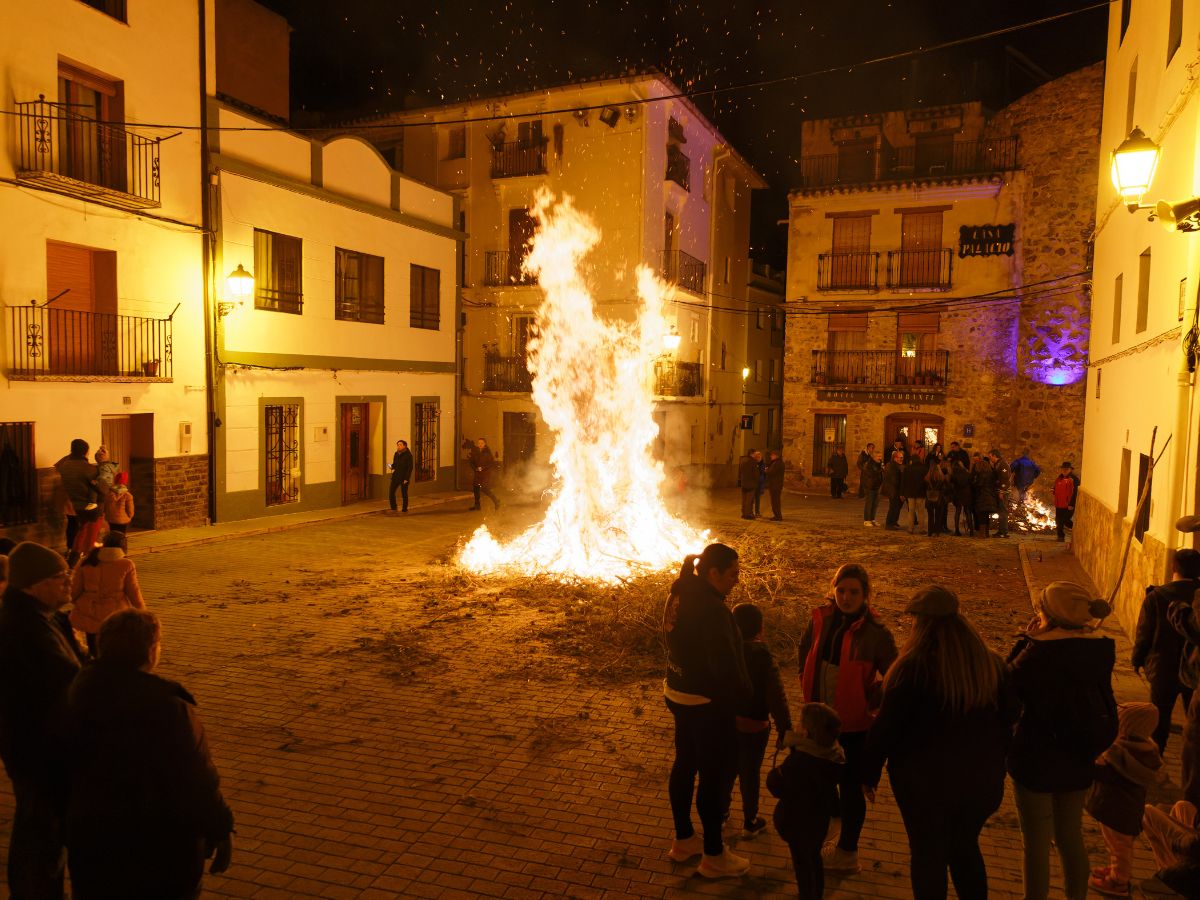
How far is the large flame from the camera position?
→ 13.5 meters

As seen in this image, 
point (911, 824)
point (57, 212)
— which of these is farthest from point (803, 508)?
Result: point (911, 824)

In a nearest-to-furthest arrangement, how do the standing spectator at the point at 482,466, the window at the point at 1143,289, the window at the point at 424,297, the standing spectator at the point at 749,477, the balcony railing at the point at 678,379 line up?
the window at the point at 1143,289 < the standing spectator at the point at 749,477 < the standing spectator at the point at 482,466 < the window at the point at 424,297 < the balcony railing at the point at 678,379

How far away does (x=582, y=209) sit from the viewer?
86.9 ft

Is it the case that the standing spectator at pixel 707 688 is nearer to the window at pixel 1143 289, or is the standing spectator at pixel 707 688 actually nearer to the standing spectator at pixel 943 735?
the standing spectator at pixel 943 735

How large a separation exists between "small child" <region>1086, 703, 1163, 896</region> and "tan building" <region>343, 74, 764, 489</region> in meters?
22.5

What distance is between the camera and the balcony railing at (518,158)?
2659 centimetres

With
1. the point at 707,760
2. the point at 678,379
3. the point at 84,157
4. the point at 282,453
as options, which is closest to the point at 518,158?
the point at 678,379

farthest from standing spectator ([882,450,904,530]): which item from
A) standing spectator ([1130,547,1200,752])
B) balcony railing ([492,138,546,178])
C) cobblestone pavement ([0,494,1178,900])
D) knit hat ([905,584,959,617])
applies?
knit hat ([905,584,959,617])

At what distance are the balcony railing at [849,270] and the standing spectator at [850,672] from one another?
24.0 m

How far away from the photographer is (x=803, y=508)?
76.5 ft

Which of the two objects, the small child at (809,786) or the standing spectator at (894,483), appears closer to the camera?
the small child at (809,786)

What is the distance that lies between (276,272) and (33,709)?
16.4 meters

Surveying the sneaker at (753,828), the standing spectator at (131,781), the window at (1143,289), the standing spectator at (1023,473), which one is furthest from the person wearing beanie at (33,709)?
the standing spectator at (1023,473)

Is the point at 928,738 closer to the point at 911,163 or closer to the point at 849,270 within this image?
the point at 849,270
